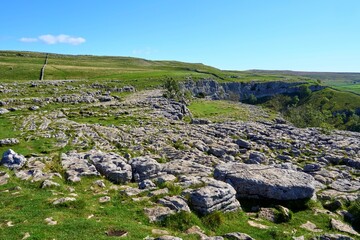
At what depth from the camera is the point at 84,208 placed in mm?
20906

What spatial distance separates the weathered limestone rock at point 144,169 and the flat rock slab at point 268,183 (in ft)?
20.9

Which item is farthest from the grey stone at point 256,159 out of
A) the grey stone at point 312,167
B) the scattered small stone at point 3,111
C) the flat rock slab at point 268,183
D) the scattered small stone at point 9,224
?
the scattered small stone at point 3,111

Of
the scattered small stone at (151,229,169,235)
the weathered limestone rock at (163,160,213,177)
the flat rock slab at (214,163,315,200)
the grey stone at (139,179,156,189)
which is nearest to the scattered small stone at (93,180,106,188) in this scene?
the grey stone at (139,179,156,189)

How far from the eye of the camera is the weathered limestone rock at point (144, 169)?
97.7 feet

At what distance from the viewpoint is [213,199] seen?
23.0 meters

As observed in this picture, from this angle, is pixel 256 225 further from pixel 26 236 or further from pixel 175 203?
pixel 26 236

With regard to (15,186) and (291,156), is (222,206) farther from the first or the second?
(291,156)

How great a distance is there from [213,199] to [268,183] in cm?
680

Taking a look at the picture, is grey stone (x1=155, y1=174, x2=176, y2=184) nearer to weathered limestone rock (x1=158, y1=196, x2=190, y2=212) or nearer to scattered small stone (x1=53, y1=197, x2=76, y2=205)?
weathered limestone rock (x1=158, y1=196, x2=190, y2=212)

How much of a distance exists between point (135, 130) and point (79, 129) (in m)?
9.79

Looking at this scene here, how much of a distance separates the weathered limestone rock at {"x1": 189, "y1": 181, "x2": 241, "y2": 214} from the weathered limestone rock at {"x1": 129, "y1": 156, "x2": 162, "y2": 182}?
7.59 meters

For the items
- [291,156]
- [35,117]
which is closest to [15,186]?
[35,117]

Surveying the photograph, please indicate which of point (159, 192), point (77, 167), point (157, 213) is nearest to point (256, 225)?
point (157, 213)

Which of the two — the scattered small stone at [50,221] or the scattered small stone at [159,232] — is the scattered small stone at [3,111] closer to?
the scattered small stone at [50,221]
